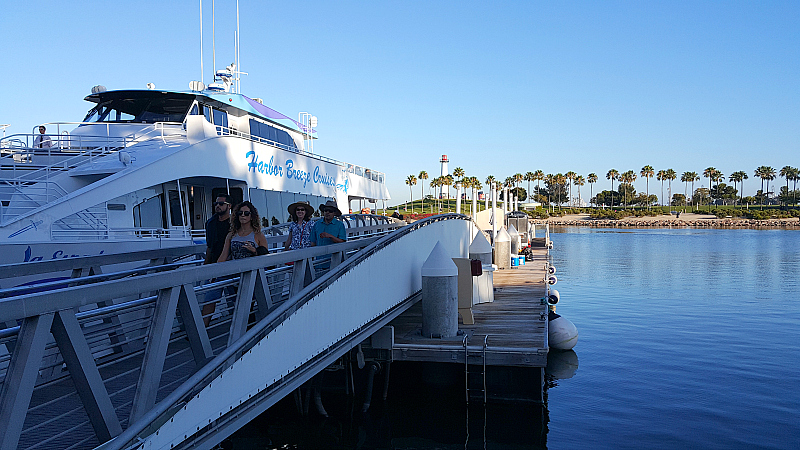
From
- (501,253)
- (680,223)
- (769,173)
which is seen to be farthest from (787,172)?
(501,253)

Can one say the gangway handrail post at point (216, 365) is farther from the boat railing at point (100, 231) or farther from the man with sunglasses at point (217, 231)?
the boat railing at point (100, 231)

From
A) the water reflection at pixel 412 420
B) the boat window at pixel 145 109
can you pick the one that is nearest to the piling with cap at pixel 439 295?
the water reflection at pixel 412 420

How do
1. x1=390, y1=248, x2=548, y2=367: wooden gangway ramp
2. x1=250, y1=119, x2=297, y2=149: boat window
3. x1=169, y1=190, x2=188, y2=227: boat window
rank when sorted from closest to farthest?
x1=390, y1=248, x2=548, y2=367: wooden gangway ramp, x1=169, y1=190, x2=188, y2=227: boat window, x1=250, y1=119, x2=297, y2=149: boat window

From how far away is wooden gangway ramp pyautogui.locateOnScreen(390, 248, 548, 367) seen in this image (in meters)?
12.1

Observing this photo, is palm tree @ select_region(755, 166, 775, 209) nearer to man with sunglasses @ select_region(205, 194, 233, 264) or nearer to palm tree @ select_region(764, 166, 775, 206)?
palm tree @ select_region(764, 166, 775, 206)

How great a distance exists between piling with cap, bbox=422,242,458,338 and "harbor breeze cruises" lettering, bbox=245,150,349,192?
5696mm

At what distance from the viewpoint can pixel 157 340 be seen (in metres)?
4.55

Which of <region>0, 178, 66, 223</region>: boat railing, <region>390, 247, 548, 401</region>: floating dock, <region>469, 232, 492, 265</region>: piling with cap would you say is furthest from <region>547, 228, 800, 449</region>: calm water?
<region>0, 178, 66, 223</region>: boat railing

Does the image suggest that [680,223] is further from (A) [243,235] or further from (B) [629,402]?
(A) [243,235]

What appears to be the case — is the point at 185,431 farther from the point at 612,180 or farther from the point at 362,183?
the point at 612,180

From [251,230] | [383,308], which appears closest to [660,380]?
[383,308]

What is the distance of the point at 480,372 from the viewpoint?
12.7 m

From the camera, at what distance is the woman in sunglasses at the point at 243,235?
700 cm

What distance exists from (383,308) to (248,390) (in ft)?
17.0
